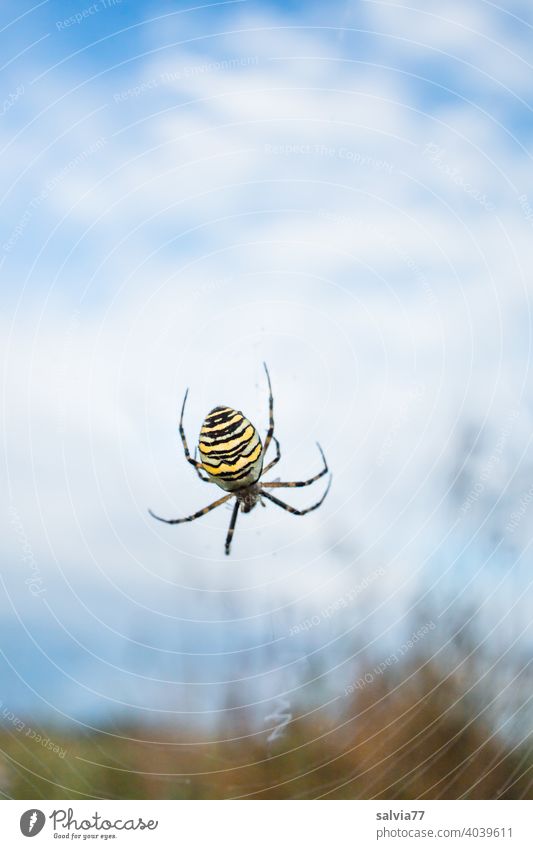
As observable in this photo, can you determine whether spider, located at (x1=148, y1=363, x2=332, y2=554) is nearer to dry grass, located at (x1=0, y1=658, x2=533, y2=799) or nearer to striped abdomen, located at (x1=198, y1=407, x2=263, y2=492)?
striped abdomen, located at (x1=198, y1=407, x2=263, y2=492)

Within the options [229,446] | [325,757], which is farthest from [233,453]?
[325,757]

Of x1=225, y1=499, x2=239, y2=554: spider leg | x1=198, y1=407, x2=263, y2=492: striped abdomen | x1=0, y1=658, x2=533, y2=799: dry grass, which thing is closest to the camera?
x1=198, y1=407, x2=263, y2=492: striped abdomen

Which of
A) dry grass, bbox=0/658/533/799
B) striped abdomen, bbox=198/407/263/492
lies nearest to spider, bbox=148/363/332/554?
striped abdomen, bbox=198/407/263/492

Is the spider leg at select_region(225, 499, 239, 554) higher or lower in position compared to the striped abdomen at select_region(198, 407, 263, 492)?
higher

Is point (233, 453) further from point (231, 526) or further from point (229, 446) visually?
point (231, 526)

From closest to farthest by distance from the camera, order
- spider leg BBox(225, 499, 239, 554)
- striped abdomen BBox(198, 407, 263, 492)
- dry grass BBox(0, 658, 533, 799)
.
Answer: striped abdomen BBox(198, 407, 263, 492) < dry grass BBox(0, 658, 533, 799) < spider leg BBox(225, 499, 239, 554)

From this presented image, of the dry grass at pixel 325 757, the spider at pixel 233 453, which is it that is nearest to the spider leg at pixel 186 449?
the spider at pixel 233 453
